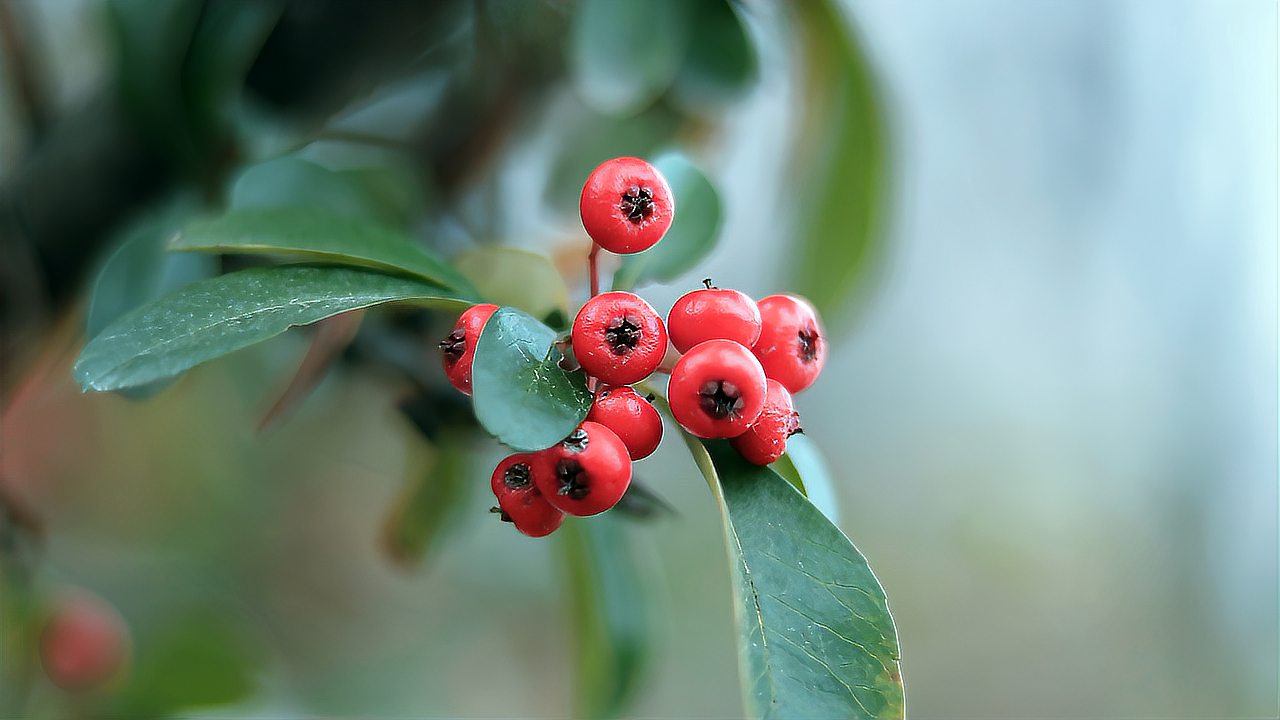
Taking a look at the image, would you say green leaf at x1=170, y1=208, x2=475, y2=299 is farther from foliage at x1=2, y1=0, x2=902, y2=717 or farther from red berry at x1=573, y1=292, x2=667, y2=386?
red berry at x1=573, y1=292, x2=667, y2=386

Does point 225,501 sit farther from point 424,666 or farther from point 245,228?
point 245,228

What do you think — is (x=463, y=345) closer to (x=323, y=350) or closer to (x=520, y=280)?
(x=520, y=280)

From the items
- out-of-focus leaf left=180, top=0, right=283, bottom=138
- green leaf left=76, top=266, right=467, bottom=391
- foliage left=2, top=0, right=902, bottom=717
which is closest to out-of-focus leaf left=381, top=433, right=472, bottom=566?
foliage left=2, top=0, right=902, bottom=717

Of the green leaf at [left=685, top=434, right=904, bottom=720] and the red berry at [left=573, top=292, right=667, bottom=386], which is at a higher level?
the red berry at [left=573, top=292, right=667, bottom=386]

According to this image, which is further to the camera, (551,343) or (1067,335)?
(1067,335)

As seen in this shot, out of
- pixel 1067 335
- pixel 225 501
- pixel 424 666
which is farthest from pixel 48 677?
pixel 1067 335

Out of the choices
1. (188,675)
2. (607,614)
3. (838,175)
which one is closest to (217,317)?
(607,614)
